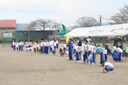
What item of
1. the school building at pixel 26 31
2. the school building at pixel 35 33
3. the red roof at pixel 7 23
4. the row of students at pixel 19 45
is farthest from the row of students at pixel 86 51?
the red roof at pixel 7 23

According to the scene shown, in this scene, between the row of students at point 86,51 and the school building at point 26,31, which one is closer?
the row of students at point 86,51

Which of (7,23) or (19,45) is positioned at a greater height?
(7,23)

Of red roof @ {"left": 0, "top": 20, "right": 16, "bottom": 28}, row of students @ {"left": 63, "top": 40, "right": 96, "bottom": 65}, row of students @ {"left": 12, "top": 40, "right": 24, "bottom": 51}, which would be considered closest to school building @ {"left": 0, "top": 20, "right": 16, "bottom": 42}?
red roof @ {"left": 0, "top": 20, "right": 16, "bottom": 28}

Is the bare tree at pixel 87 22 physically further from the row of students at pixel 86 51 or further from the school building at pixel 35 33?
the row of students at pixel 86 51

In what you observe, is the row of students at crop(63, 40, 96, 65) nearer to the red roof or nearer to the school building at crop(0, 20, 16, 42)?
the school building at crop(0, 20, 16, 42)

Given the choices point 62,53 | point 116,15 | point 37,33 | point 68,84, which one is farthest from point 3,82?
point 37,33

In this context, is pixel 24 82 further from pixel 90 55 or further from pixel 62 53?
pixel 62 53

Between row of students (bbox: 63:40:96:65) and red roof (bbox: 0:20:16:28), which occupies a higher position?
red roof (bbox: 0:20:16:28)

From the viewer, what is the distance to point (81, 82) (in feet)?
26.0

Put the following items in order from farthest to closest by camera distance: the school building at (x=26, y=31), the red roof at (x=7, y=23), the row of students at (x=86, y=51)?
the school building at (x=26, y=31) < the red roof at (x=7, y=23) < the row of students at (x=86, y=51)

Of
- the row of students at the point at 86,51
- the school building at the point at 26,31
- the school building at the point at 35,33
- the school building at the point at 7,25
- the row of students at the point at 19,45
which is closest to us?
the row of students at the point at 86,51

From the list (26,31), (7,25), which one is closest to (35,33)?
(26,31)

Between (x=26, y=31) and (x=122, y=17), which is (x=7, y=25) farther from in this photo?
(x=122, y=17)

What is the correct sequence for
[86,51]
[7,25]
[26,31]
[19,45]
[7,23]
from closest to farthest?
[86,51]
[19,45]
[7,25]
[7,23]
[26,31]
